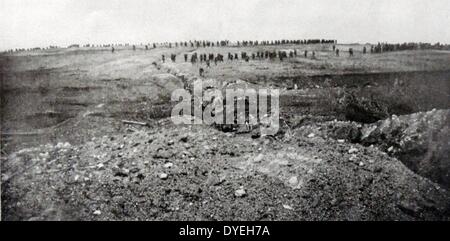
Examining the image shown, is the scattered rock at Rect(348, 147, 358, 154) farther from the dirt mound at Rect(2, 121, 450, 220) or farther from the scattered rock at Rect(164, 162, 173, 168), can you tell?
the scattered rock at Rect(164, 162, 173, 168)

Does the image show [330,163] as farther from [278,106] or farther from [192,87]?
[192,87]

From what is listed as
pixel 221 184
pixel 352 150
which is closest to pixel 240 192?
pixel 221 184

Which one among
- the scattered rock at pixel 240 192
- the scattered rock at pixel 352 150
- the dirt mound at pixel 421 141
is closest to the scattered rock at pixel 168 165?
the scattered rock at pixel 240 192

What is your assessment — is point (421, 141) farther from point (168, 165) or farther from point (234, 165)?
point (168, 165)

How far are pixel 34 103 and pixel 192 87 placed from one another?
4381 millimetres

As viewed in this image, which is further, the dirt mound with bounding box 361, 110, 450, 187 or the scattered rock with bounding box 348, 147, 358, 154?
the scattered rock with bounding box 348, 147, 358, 154

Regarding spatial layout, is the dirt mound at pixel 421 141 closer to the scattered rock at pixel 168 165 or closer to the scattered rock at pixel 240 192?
the scattered rock at pixel 240 192

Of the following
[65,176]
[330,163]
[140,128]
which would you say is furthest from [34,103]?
[330,163]

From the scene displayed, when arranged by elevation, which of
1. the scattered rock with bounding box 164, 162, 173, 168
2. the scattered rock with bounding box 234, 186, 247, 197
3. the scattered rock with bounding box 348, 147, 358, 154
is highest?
the scattered rock with bounding box 348, 147, 358, 154

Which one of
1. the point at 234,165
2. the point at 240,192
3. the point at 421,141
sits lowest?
the point at 240,192

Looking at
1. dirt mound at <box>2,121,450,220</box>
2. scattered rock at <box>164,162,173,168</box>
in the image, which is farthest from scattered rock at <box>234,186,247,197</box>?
scattered rock at <box>164,162,173,168</box>

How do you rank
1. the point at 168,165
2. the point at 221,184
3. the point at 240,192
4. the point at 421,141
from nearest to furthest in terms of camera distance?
the point at 240,192
the point at 221,184
the point at 421,141
the point at 168,165

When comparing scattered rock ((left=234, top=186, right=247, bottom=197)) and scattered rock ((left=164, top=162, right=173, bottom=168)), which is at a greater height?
scattered rock ((left=164, top=162, right=173, bottom=168))

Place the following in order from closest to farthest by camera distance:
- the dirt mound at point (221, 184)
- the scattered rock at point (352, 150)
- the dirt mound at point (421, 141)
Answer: the dirt mound at point (221, 184), the dirt mound at point (421, 141), the scattered rock at point (352, 150)
